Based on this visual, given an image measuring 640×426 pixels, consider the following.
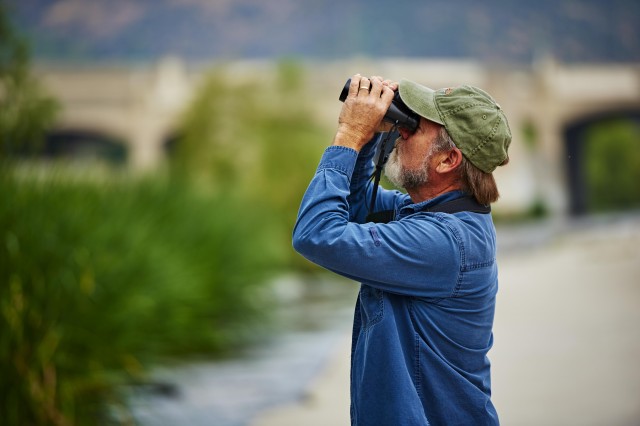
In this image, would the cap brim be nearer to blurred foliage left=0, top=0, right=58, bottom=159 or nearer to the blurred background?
the blurred background

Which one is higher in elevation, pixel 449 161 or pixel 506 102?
pixel 506 102

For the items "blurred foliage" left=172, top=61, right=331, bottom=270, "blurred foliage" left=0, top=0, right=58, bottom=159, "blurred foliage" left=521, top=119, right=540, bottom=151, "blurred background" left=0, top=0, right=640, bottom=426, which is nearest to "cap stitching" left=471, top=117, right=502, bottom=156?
"blurred background" left=0, top=0, right=640, bottom=426

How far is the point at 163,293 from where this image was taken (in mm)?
7141

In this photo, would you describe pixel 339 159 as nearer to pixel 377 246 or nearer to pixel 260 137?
pixel 377 246

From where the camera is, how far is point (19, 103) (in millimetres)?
7836

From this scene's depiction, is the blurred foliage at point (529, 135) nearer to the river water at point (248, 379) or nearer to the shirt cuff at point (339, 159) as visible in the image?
the river water at point (248, 379)

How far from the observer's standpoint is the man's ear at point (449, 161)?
212cm

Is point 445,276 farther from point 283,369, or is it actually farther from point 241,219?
point 241,219

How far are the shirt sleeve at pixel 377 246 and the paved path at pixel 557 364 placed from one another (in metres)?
3.81

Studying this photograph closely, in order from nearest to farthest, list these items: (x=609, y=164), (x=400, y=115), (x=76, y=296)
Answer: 1. (x=400, y=115)
2. (x=76, y=296)
3. (x=609, y=164)

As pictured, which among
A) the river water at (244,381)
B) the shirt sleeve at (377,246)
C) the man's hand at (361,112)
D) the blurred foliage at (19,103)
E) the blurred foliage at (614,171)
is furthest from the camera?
the blurred foliage at (614,171)

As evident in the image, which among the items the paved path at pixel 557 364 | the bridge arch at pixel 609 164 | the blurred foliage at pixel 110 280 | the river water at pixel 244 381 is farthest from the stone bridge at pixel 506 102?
the blurred foliage at pixel 110 280

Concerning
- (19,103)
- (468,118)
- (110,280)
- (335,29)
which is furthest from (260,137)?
(335,29)

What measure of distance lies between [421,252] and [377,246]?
0.34 ft
